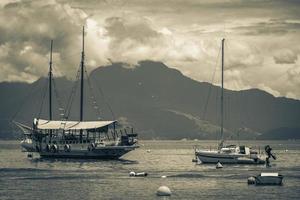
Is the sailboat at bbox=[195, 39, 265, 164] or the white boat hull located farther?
the sailboat at bbox=[195, 39, 265, 164]

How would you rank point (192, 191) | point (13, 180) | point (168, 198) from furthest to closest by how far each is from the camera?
point (13, 180)
point (192, 191)
point (168, 198)

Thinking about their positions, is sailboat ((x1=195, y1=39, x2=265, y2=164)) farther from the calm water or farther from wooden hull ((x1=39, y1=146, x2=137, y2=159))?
wooden hull ((x1=39, y1=146, x2=137, y2=159))

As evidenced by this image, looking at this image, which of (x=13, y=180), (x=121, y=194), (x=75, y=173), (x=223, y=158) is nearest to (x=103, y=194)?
(x=121, y=194)

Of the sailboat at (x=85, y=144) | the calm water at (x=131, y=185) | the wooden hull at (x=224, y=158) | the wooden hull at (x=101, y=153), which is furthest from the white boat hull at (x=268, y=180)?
the wooden hull at (x=101, y=153)

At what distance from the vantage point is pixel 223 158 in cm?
15338

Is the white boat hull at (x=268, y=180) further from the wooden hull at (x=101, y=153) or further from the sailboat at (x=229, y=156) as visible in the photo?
the wooden hull at (x=101, y=153)

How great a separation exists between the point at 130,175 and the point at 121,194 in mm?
32890

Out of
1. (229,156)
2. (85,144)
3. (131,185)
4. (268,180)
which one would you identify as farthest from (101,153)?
(268,180)

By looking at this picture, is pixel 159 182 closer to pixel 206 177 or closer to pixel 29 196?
pixel 206 177

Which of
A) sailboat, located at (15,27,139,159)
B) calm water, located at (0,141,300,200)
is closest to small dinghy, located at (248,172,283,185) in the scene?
calm water, located at (0,141,300,200)

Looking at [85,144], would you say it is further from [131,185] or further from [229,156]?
[131,185]

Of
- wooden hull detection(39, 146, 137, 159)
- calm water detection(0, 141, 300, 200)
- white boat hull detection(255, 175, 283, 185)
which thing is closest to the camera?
calm water detection(0, 141, 300, 200)

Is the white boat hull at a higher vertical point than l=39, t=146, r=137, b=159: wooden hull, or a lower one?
lower

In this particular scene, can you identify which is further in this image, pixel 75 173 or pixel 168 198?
pixel 75 173
